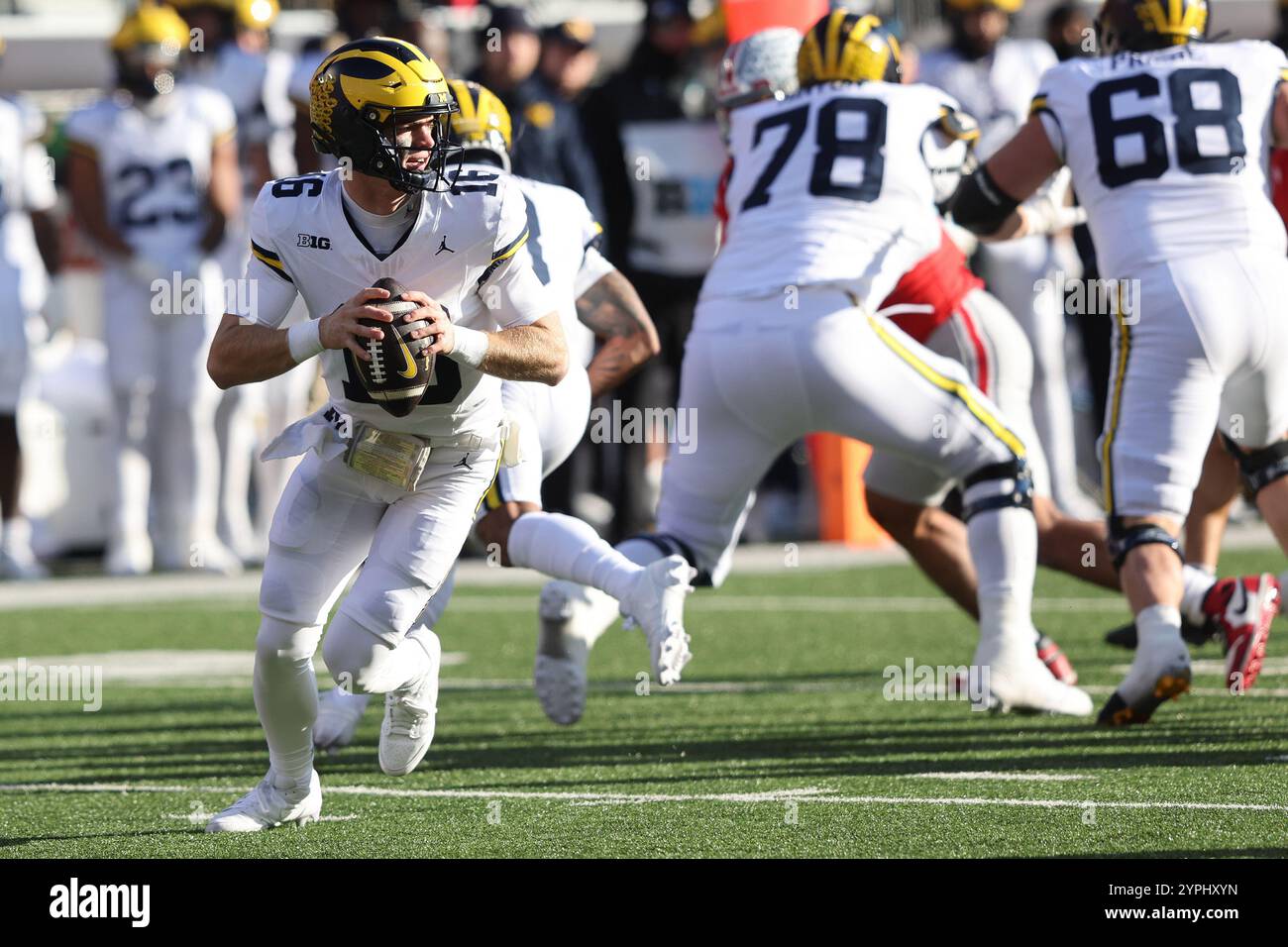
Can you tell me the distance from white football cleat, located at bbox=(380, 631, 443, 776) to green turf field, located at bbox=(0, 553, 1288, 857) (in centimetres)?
11

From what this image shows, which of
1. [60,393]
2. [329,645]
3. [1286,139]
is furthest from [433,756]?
[60,393]

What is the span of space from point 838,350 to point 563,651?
42.8 inches

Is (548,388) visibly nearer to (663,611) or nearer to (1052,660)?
(663,611)

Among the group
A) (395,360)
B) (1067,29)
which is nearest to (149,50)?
(1067,29)

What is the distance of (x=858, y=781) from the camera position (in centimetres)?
527

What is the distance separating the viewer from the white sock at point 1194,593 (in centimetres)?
627

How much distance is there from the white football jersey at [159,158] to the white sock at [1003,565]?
5.68 meters

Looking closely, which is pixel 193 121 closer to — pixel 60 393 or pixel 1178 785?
pixel 60 393

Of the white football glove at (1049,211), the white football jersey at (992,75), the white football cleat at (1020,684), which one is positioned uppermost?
the white football jersey at (992,75)

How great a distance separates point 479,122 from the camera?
20.4ft

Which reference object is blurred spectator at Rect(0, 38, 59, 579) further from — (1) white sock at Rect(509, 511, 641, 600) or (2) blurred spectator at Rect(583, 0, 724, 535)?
(1) white sock at Rect(509, 511, 641, 600)

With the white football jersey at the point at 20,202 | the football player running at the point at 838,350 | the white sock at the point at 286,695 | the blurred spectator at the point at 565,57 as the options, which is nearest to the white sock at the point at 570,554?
the football player running at the point at 838,350

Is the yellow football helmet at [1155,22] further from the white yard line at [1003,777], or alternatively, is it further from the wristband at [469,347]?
the wristband at [469,347]

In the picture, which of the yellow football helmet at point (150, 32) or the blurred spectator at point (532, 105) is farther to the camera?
the yellow football helmet at point (150, 32)
